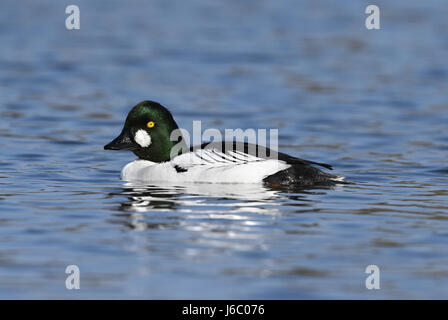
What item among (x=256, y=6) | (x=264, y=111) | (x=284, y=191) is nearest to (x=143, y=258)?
(x=284, y=191)

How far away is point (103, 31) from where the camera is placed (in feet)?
81.0

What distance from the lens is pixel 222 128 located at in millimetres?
15398

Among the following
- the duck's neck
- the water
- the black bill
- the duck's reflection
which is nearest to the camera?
the water

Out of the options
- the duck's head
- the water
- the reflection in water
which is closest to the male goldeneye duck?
the duck's head

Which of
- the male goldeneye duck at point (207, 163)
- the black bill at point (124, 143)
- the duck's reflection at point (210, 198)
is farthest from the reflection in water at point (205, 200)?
the black bill at point (124, 143)

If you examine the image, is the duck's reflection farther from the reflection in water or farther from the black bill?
the black bill

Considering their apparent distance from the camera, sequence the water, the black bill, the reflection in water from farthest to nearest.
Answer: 1. the black bill
2. the reflection in water
3. the water

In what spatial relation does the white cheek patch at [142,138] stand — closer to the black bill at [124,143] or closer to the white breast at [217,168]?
the black bill at [124,143]

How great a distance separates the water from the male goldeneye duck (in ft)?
0.88

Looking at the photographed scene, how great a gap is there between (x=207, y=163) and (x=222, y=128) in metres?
4.51

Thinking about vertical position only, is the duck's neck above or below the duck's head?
below

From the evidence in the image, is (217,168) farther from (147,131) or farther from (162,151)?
(147,131)

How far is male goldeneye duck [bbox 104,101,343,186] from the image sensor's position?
1077 cm

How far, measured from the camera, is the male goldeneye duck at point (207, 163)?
10.8 m
